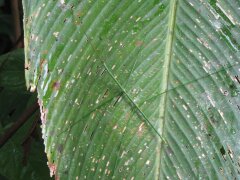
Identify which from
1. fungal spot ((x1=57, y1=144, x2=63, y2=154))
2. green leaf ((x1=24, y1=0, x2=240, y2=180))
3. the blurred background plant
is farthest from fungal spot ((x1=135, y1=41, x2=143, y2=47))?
the blurred background plant

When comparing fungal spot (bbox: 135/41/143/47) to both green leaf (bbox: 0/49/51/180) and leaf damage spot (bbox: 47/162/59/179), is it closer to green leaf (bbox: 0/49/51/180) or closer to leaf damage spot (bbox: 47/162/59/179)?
leaf damage spot (bbox: 47/162/59/179)

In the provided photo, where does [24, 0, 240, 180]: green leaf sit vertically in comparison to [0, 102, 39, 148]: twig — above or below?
below

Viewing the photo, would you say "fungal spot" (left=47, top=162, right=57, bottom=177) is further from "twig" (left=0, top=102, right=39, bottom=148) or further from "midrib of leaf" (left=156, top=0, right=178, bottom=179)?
"twig" (left=0, top=102, right=39, bottom=148)

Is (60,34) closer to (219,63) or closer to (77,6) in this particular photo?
(77,6)

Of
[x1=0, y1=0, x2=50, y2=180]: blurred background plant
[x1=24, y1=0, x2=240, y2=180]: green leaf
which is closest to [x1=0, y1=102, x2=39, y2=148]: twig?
[x1=0, y1=0, x2=50, y2=180]: blurred background plant

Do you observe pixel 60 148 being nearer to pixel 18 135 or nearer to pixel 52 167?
pixel 52 167

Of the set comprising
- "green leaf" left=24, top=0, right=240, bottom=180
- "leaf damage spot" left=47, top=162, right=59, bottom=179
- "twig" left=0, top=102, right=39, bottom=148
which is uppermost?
"twig" left=0, top=102, right=39, bottom=148

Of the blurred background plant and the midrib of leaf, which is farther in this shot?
the blurred background plant

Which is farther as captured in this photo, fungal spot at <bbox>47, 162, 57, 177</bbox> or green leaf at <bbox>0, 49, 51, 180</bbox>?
green leaf at <bbox>0, 49, 51, 180</bbox>

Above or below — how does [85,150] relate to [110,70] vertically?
below

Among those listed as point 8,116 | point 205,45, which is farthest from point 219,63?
point 8,116
